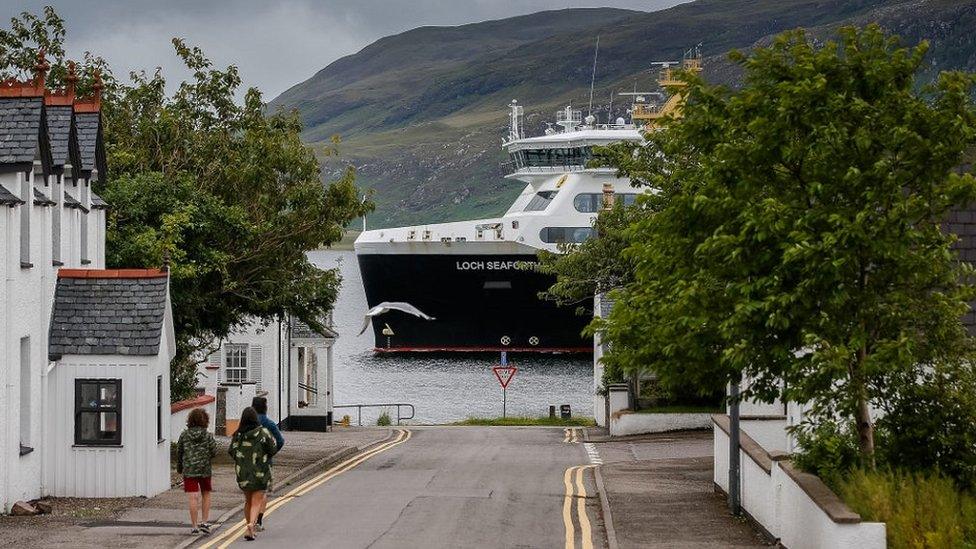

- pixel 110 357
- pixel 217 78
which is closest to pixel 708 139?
pixel 110 357

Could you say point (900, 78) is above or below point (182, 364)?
above

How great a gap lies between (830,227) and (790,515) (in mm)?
3196

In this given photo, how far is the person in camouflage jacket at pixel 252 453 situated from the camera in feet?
53.5

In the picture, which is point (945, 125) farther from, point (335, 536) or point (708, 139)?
point (335, 536)

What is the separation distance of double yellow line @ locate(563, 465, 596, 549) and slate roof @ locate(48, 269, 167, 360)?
6.51m

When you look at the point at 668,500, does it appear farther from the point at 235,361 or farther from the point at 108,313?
the point at 235,361

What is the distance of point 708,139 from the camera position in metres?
18.0

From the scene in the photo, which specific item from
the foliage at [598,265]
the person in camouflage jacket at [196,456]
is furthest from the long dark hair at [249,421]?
the foliage at [598,265]

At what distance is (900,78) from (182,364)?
60.4 ft

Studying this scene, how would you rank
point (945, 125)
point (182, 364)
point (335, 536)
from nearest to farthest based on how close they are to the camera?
point (945, 125) < point (335, 536) < point (182, 364)

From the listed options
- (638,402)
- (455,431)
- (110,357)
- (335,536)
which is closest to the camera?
(335,536)

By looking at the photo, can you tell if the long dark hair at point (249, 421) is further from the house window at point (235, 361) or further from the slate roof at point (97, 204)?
the house window at point (235, 361)

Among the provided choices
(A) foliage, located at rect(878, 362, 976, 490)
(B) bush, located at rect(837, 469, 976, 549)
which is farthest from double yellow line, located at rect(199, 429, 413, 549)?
(A) foliage, located at rect(878, 362, 976, 490)

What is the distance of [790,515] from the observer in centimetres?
1577
